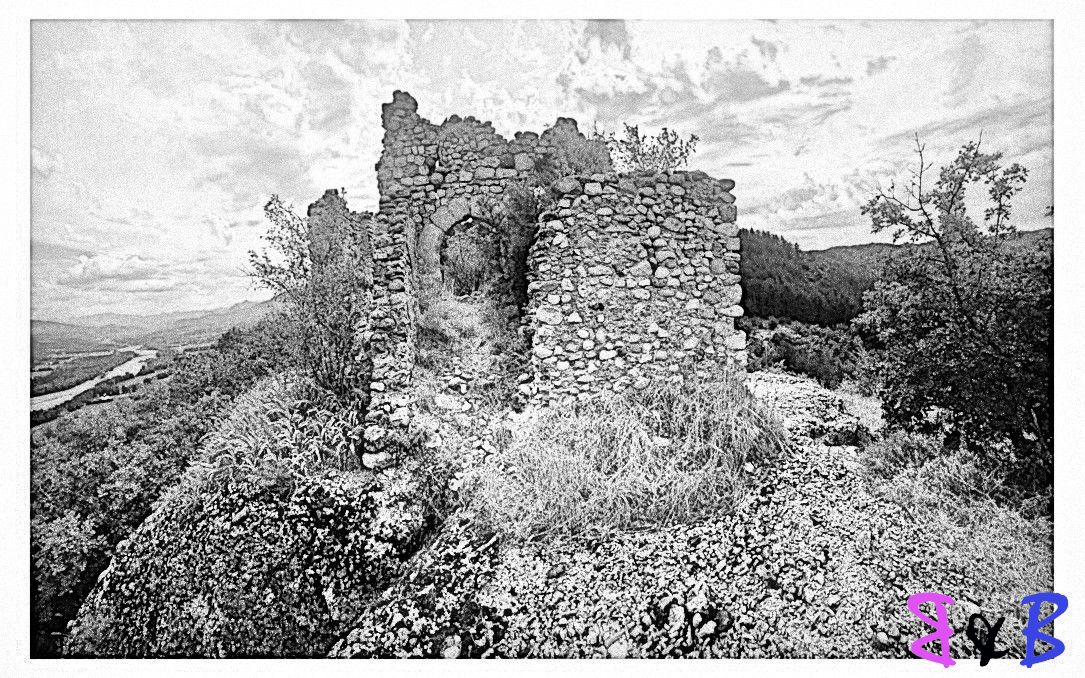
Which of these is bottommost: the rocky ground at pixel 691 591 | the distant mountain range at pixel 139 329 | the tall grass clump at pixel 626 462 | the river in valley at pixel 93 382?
the rocky ground at pixel 691 591

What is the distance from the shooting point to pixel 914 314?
402 centimetres

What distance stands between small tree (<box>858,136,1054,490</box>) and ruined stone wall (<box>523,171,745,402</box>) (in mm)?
1227

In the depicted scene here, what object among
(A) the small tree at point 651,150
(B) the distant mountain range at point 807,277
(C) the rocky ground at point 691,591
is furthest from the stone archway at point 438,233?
(C) the rocky ground at point 691,591

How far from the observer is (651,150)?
5.73 m

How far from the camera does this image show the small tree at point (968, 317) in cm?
367

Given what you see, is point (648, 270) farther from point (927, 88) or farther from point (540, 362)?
point (927, 88)

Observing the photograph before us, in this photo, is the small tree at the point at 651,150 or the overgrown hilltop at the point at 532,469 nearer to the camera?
the overgrown hilltop at the point at 532,469

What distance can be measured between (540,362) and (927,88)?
11.4 ft

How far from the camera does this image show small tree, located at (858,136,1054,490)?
367 centimetres

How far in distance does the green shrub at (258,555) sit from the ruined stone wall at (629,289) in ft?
5.05

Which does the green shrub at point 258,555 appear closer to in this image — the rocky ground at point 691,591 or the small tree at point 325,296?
the rocky ground at point 691,591

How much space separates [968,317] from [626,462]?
251 cm

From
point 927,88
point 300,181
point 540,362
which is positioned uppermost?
point 927,88
